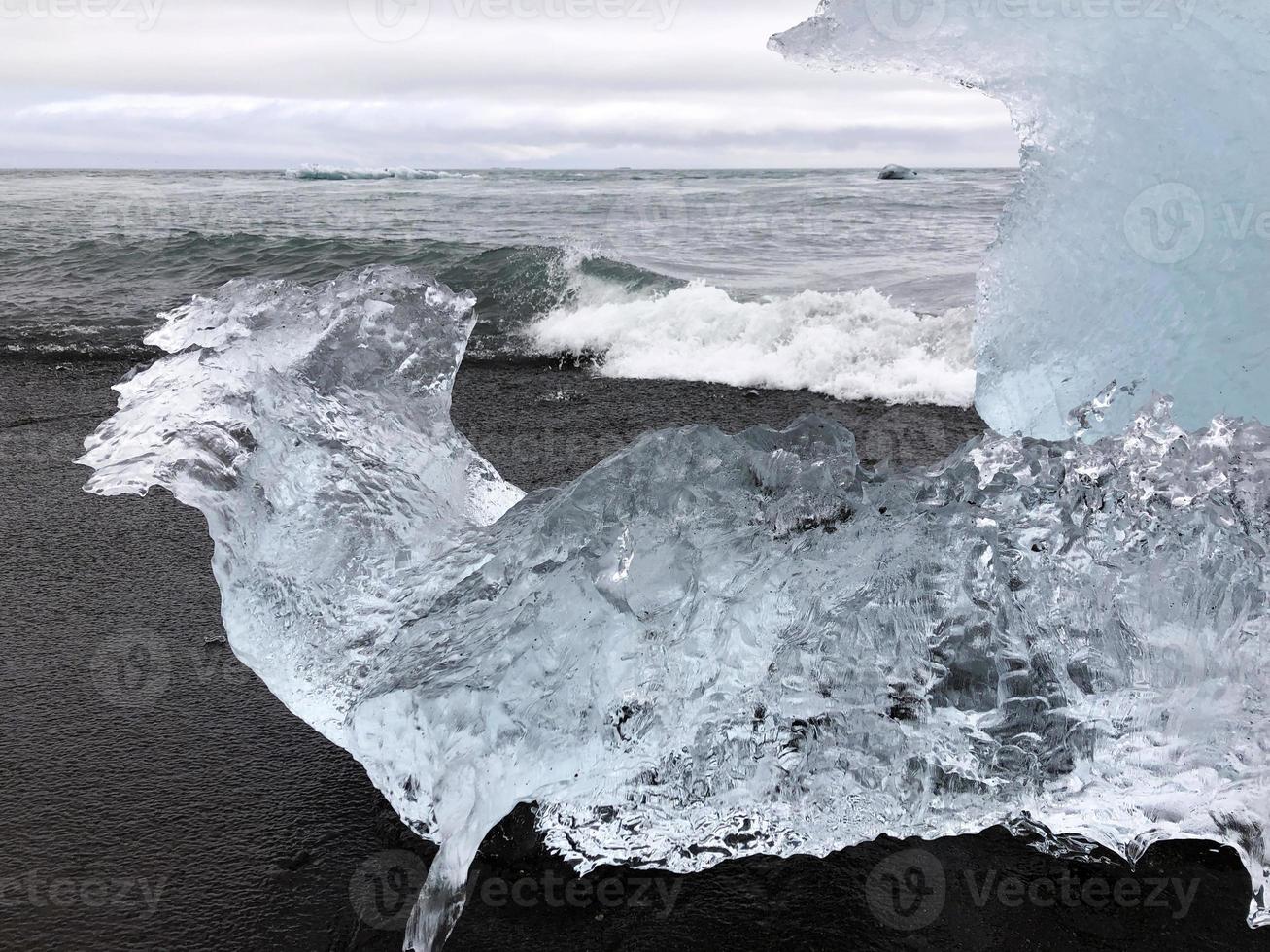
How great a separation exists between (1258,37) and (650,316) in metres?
5.57

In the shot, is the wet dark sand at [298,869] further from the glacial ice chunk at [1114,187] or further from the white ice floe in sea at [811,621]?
→ the glacial ice chunk at [1114,187]

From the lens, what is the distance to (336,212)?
19734mm

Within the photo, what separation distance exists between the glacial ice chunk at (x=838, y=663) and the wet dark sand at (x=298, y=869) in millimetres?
81

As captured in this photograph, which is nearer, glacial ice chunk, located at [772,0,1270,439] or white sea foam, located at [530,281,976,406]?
glacial ice chunk, located at [772,0,1270,439]

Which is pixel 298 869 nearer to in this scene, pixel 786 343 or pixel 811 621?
pixel 811 621

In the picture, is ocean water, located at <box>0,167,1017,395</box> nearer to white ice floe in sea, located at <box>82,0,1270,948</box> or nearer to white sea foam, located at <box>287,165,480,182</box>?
white ice floe in sea, located at <box>82,0,1270,948</box>

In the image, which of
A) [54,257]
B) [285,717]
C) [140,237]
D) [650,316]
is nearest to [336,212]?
[140,237]

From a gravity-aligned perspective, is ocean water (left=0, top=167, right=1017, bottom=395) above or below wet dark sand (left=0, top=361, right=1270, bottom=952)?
above

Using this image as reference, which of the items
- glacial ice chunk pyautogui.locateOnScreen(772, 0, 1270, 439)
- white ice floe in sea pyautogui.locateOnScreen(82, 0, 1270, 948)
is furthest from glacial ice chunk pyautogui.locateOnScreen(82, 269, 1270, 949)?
glacial ice chunk pyautogui.locateOnScreen(772, 0, 1270, 439)

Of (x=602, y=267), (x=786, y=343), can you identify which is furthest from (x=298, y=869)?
(x=602, y=267)

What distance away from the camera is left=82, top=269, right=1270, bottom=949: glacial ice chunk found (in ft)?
5.96

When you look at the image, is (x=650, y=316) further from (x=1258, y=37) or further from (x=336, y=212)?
(x=336, y=212)

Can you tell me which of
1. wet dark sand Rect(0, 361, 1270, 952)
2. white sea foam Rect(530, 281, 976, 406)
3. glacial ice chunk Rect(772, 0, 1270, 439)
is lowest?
wet dark sand Rect(0, 361, 1270, 952)

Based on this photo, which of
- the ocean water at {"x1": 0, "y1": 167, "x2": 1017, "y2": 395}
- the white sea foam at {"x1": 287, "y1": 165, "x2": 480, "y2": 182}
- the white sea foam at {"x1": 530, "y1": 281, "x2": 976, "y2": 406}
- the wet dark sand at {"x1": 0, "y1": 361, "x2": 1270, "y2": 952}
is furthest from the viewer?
the white sea foam at {"x1": 287, "y1": 165, "x2": 480, "y2": 182}
